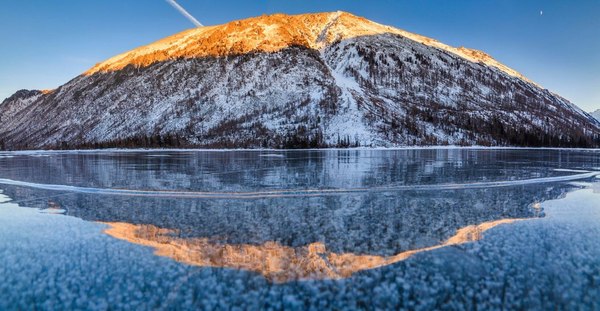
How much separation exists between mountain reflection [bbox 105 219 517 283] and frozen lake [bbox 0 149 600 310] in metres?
0.04

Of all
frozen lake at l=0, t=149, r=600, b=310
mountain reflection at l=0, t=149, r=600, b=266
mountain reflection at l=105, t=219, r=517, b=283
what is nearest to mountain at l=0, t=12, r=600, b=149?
mountain reflection at l=0, t=149, r=600, b=266

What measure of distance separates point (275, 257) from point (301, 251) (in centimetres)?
75

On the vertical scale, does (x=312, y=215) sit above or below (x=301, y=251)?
above

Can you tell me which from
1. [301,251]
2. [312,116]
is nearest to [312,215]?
[301,251]

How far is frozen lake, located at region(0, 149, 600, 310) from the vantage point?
272 inches

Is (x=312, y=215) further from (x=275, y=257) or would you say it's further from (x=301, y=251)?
(x=275, y=257)

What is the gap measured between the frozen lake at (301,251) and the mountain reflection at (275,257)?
0.15 feet

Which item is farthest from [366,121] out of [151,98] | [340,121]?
[151,98]

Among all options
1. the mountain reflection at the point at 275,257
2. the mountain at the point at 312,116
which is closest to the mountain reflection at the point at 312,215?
the mountain reflection at the point at 275,257

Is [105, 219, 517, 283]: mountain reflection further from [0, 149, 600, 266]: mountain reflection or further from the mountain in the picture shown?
the mountain

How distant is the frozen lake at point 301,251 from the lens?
6.91 m

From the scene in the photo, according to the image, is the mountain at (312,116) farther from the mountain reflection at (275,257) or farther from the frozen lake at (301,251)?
the mountain reflection at (275,257)

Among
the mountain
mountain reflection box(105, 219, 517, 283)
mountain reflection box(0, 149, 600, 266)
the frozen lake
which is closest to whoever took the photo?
the frozen lake

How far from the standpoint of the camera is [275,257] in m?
9.12
